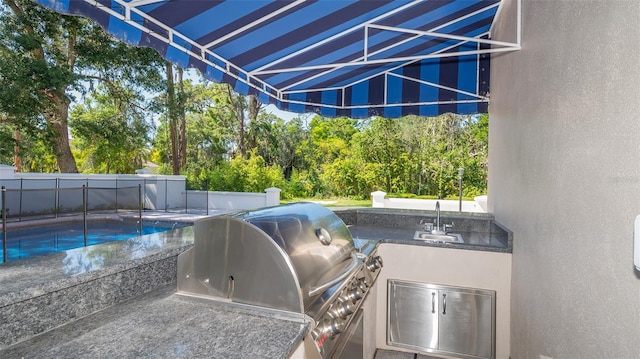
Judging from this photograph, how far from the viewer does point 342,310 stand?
1650 mm

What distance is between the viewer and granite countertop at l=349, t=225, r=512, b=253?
3062 millimetres

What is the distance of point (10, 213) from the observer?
9.90 m

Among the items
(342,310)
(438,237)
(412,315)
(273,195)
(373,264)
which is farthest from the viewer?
(273,195)

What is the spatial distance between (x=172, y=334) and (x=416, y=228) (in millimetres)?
3352

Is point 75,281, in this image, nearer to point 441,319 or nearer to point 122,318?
point 122,318

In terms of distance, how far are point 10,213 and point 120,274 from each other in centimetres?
1181

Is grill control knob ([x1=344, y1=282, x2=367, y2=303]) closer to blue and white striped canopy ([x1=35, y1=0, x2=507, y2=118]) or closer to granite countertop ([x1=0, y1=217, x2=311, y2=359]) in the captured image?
granite countertop ([x1=0, y1=217, x2=311, y2=359])

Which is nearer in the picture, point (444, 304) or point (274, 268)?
point (274, 268)

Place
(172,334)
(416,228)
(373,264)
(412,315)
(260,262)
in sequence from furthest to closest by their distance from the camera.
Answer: (416,228) < (412,315) < (373,264) < (260,262) < (172,334)

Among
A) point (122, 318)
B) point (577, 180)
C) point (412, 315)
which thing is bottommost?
point (412, 315)

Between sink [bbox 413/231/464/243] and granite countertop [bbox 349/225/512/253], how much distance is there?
0.06 m

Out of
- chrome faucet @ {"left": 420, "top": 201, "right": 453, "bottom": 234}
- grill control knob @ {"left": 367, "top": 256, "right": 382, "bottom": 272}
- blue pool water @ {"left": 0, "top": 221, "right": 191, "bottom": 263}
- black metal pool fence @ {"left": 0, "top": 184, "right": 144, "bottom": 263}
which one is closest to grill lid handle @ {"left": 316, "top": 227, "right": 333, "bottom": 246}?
grill control knob @ {"left": 367, "top": 256, "right": 382, "bottom": 272}

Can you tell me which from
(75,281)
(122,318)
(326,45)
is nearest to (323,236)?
(122,318)

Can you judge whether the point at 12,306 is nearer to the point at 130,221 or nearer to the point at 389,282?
the point at 389,282
